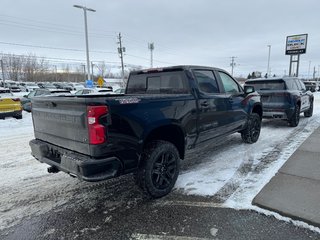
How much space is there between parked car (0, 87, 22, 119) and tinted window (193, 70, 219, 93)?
9653 mm

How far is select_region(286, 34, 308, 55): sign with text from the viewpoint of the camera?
27.5m

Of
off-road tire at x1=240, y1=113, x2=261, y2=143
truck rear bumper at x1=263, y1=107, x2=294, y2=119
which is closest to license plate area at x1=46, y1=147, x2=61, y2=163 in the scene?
off-road tire at x1=240, y1=113, x2=261, y2=143

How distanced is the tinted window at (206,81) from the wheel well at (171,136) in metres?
0.98

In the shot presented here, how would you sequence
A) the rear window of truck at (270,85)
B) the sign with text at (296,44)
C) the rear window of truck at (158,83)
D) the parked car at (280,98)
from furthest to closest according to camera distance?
the sign with text at (296,44)
the rear window of truck at (270,85)
the parked car at (280,98)
the rear window of truck at (158,83)

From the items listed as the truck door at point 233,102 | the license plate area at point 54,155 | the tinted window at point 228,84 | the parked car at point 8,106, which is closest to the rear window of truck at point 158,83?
the truck door at point 233,102

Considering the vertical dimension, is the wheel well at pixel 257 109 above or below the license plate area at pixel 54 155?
above

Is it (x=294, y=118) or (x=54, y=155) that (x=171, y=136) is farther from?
(x=294, y=118)

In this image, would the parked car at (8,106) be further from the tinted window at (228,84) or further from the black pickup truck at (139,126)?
the tinted window at (228,84)

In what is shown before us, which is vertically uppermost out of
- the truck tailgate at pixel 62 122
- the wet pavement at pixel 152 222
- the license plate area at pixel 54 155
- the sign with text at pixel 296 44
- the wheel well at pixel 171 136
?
the sign with text at pixel 296 44

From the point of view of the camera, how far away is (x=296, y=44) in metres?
28.4

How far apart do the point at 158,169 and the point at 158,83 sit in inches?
69.1

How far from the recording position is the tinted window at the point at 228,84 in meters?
5.35

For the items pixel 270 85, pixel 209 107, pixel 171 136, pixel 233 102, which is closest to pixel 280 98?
pixel 270 85

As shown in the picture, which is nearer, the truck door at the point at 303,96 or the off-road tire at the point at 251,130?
the off-road tire at the point at 251,130
